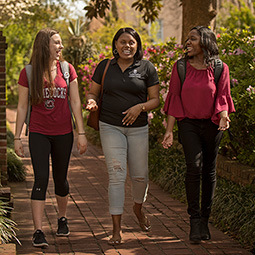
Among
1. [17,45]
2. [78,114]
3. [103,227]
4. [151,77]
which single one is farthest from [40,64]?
[17,45]

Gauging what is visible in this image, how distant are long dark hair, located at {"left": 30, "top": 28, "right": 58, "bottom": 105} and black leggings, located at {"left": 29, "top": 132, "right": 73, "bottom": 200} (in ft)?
1.20

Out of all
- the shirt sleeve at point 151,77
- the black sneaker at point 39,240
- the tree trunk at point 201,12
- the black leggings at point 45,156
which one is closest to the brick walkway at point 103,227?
the black sneaker at point 39,240

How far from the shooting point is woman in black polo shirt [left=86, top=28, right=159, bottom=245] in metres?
5.33

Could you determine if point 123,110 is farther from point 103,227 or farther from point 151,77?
point 103,227

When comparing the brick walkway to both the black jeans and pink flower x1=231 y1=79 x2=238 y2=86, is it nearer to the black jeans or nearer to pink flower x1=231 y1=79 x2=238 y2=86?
the black jeans

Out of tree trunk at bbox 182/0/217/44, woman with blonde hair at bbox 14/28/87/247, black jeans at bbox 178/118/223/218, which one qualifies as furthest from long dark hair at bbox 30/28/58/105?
tree trunk at bbox 182/0/217/44

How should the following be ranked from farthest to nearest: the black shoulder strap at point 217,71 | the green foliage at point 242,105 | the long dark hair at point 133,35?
the green foliage at point 242,105
the long dark hair at point 133,35
the black shoulder strap at point 217,71

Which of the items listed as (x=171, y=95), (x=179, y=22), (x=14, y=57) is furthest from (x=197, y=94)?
(x=179, y=22)

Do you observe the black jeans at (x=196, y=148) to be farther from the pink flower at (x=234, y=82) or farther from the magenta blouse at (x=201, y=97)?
the pink flower at (x=234, y=82)

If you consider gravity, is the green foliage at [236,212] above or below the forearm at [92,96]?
below

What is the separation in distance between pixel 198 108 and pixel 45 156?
1.48 meters

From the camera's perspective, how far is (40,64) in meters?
5.25

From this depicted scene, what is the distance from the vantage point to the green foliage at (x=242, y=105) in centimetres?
641

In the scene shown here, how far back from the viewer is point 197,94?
5.31 metres
